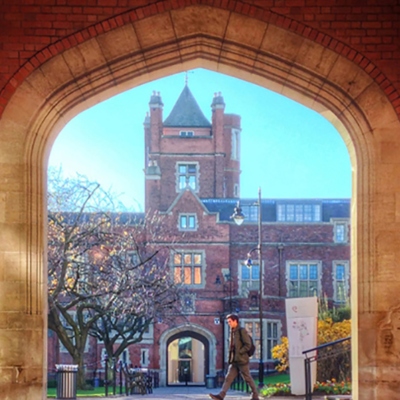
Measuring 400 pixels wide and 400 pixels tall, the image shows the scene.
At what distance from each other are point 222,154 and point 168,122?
12.6ft

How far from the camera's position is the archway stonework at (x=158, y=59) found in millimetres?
8758

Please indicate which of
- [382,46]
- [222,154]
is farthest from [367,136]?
[222,154]

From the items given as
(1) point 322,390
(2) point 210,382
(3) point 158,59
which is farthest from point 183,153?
(3) point 158,59

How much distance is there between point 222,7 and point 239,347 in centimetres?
478

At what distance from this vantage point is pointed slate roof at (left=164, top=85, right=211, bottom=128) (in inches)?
2053

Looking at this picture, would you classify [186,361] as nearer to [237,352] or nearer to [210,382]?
[210,382]

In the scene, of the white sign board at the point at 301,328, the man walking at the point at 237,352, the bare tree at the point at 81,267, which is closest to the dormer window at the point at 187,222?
the bare tree at the point at 81,267

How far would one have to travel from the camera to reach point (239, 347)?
A: 11.9 metres

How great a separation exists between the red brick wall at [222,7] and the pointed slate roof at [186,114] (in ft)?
141

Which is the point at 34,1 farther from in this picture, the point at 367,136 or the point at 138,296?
the point at 138,296

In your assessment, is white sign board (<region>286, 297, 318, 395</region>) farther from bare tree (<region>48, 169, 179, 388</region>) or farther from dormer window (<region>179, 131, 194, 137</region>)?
dormer window (<region>179, 131, 194, 137</region>)

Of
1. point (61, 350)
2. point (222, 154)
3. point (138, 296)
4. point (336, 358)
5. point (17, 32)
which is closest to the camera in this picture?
point (17, 32)

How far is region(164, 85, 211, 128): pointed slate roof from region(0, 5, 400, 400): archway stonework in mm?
42781

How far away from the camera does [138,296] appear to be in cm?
2533
